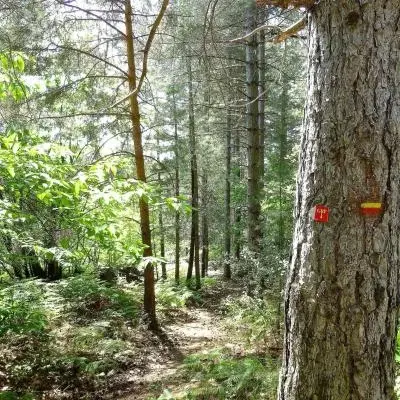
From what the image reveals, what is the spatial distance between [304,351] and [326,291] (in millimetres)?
347

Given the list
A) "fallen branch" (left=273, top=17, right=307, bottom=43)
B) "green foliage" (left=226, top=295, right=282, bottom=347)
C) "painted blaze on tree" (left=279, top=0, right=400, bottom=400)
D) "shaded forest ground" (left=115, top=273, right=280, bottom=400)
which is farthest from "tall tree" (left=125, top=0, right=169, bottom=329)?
"painted blaze on tree" (left=279, top=0, right=400, bottom=400)

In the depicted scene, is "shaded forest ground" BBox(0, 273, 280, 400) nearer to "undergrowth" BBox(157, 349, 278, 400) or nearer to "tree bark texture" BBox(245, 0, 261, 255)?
"undergrowth" BBox(157, 349, 278, 400)

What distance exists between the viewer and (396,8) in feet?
5.63

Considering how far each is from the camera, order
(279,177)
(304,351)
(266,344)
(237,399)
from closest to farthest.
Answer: (304,351), (237,399), (266,344), (279,177)

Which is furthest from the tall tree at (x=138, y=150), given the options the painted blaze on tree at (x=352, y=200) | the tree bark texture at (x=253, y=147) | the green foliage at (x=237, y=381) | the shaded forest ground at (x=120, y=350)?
the painted blaze on tree at (x=352, y=200)

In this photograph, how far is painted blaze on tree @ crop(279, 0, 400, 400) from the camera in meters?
1.71

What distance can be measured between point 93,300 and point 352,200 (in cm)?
828

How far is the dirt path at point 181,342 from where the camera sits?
5.14 m

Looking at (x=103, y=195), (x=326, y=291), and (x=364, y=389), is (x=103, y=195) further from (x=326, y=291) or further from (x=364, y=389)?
(x=364, y=389)

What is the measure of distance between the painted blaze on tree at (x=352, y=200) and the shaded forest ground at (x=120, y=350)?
2.45m

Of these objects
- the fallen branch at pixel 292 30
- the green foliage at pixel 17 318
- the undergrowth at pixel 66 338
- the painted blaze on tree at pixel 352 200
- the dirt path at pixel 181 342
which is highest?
the fallen branch at pixel 292 30

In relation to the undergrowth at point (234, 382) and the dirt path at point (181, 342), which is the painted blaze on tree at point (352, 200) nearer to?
the undergrowth at point (234, 382)

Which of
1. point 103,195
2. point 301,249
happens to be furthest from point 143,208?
point 301,249

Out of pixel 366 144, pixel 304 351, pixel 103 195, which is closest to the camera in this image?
pixel 366 144
